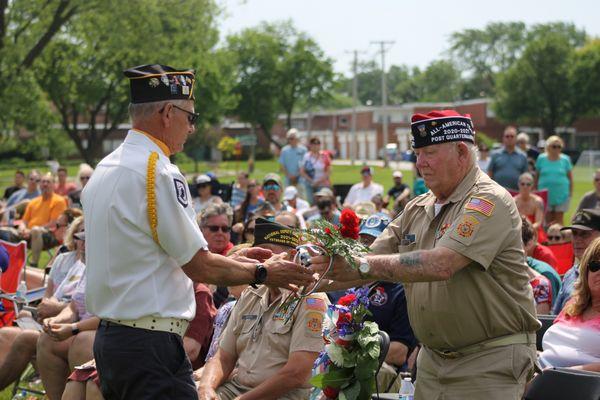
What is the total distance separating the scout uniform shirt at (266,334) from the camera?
219 inches

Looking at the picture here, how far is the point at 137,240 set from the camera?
160 inches

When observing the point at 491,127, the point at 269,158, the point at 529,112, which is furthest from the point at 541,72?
the point at 269,158

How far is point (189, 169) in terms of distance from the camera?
208 feet

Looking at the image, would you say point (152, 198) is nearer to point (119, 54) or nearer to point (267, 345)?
point (267, 345)

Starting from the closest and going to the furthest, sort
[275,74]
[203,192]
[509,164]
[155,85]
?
[155,85], [509,164], [203,192], [275,74]

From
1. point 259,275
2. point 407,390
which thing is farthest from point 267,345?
point 259,275

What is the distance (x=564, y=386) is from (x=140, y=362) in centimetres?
224

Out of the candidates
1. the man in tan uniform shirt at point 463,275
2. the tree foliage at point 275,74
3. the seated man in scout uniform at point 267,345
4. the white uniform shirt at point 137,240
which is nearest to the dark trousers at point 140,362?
the white uniform shirt at point 137,240

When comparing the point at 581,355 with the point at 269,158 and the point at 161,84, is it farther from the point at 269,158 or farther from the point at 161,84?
the point at 269,158

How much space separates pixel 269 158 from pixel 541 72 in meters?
24.4

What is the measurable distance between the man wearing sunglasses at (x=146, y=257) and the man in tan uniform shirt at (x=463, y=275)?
709 mm

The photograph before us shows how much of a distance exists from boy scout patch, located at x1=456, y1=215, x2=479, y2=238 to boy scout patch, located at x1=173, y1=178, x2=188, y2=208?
4.17 feet

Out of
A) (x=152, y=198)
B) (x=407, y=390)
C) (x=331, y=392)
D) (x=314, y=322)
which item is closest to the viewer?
(x=152, y=198)

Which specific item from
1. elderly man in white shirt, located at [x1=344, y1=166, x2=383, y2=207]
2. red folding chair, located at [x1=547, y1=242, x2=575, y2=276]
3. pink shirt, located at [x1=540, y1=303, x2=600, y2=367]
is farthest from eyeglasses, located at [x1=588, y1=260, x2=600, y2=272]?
elderly man in white shirt, located at [x1=344, y1=166, x2=383, y2=207]
